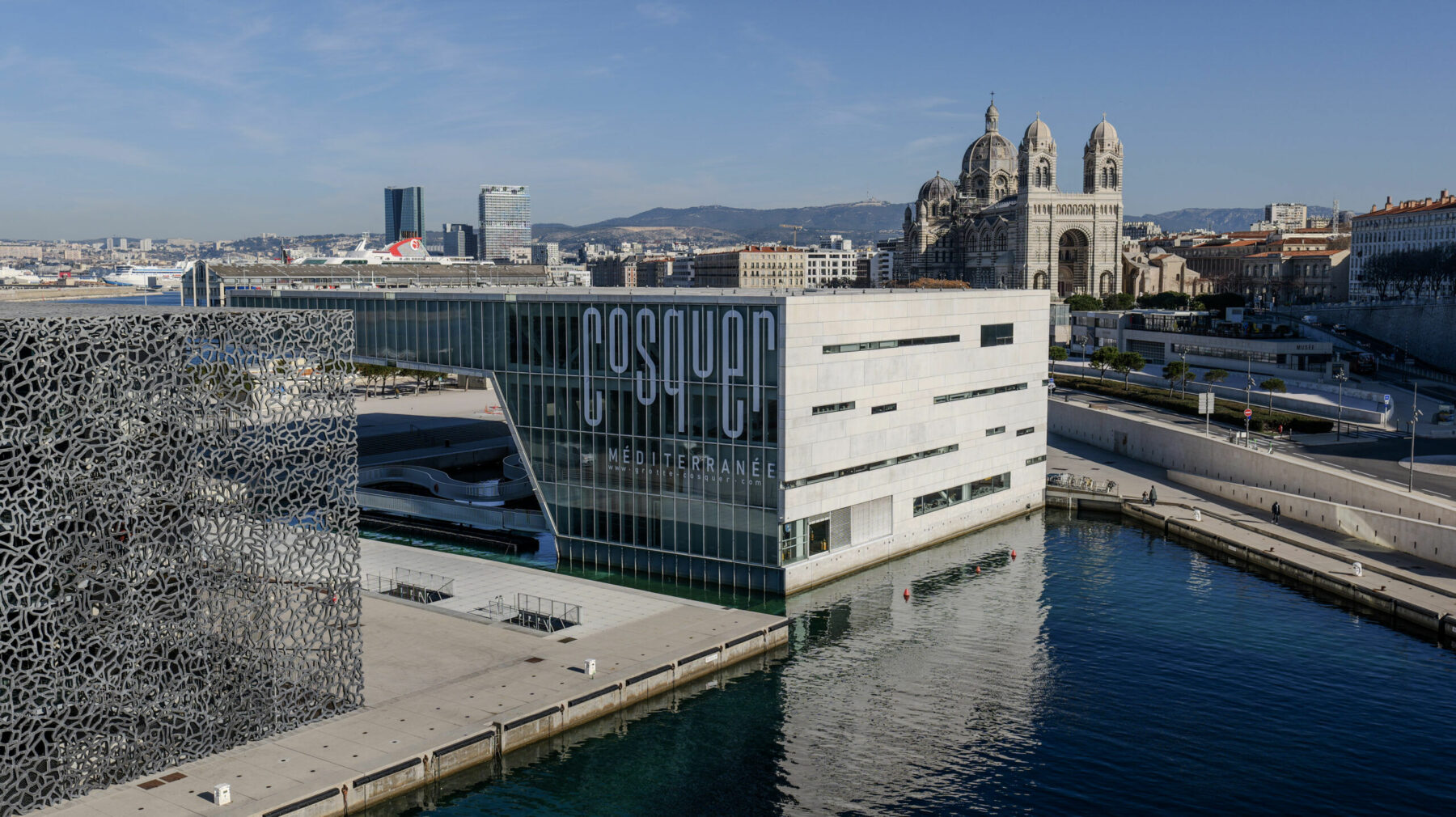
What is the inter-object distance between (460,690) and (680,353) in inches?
784

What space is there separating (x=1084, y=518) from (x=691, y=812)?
43.5m

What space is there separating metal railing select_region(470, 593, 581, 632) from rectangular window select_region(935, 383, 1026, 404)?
75.4 feet

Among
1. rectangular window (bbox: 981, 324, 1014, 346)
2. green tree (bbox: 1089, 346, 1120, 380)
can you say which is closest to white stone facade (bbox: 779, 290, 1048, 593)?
rectangular window (bbox: 981, 324, 1014, 346)

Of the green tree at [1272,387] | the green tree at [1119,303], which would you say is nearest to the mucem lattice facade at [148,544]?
the green tree at [1272,387]

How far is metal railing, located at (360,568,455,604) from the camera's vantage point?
49594 millimetres

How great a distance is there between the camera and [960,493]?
63.4 meters

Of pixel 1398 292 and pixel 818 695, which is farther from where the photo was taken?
pixel 1398 292

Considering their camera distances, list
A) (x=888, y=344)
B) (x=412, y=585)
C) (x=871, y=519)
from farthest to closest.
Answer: (x=871, y=519) → (x=888, y=344) → (x=412, y=585)

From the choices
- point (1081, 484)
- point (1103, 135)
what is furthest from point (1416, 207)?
point (1081, 484)

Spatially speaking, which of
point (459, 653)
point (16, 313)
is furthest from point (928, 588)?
point (16, 313)

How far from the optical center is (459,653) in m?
41.8

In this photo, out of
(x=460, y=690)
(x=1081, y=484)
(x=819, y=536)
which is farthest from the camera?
(x=1081, y=484)

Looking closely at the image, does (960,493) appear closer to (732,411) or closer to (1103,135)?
(732,411)

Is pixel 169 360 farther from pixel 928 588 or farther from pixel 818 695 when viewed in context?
pixel 928 588
